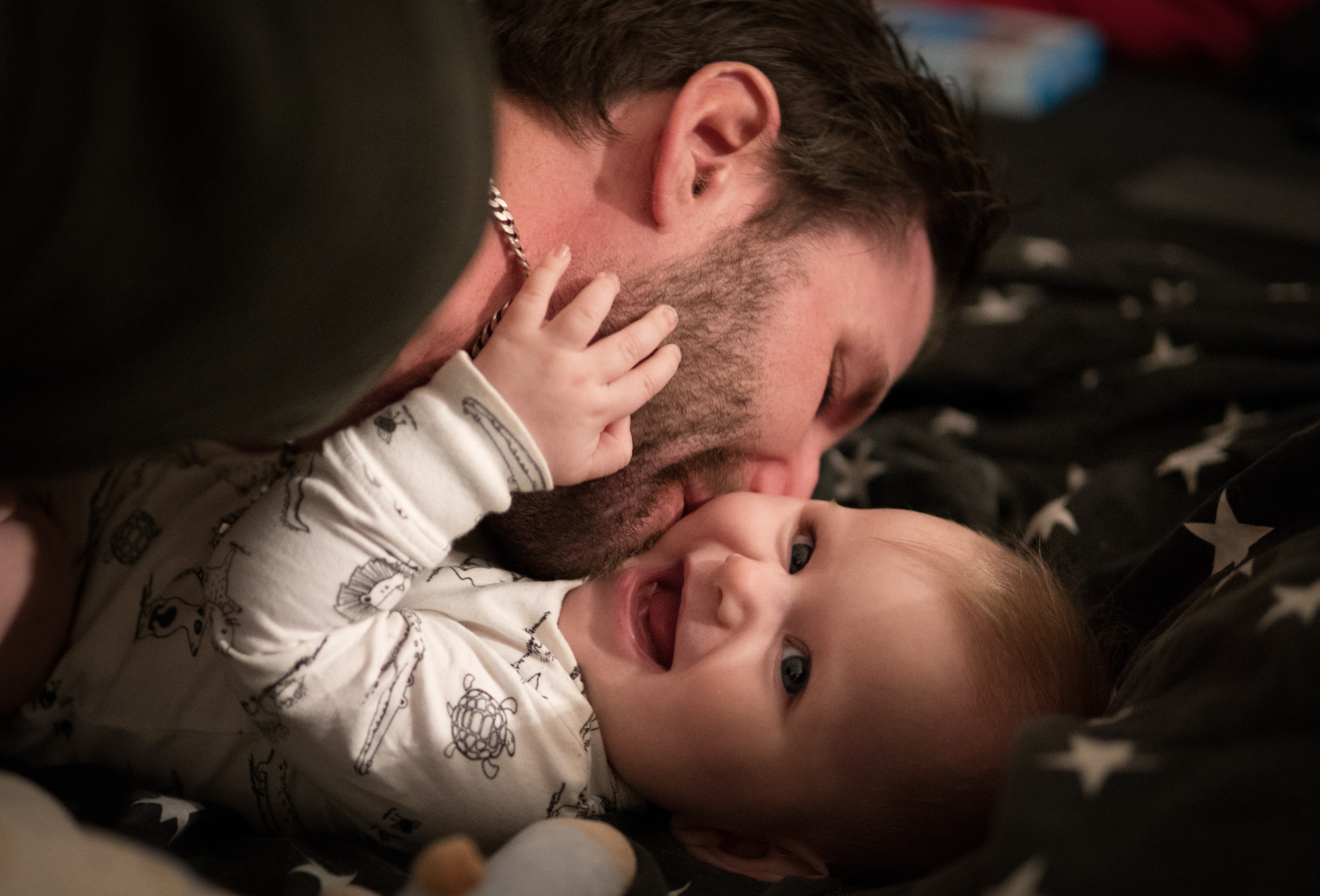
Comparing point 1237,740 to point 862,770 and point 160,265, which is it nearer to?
point 862,770

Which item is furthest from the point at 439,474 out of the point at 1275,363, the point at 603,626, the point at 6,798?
the point at 1275,363

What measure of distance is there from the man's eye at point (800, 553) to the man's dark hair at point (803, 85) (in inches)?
13.9

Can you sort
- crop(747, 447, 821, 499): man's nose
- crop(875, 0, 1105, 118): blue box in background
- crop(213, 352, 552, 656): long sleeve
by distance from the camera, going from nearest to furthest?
1. crop(213, 352, 552, 656): long sleeve
2. crop(747, 447, 821, 499): man's nose
3. crop(875, 0, 1105, 118): blue box in background

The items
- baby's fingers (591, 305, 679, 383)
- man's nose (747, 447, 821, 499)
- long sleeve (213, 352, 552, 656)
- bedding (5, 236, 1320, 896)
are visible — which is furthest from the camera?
man's nose (747, 447, 821, 499)

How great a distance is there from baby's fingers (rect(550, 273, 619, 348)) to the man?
4 cm

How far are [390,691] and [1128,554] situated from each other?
0.87 m

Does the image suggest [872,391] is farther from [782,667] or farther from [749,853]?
[749,853]

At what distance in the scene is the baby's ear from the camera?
97 centimetres

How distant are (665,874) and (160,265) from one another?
0.66 meters

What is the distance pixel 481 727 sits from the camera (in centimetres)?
96

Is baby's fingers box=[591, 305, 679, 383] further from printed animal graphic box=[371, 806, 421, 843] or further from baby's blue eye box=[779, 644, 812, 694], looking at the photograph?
printed animal graphic box=[371, 806, 421, 843]

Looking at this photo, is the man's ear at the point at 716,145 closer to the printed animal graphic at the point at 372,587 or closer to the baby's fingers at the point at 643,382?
the baby's fingers at the point at 643,382

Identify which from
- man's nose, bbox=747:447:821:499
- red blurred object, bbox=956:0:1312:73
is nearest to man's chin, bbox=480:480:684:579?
man's nose, bbox=747:447:821:499

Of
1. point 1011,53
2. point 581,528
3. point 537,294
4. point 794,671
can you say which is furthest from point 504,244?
point 1011,53
